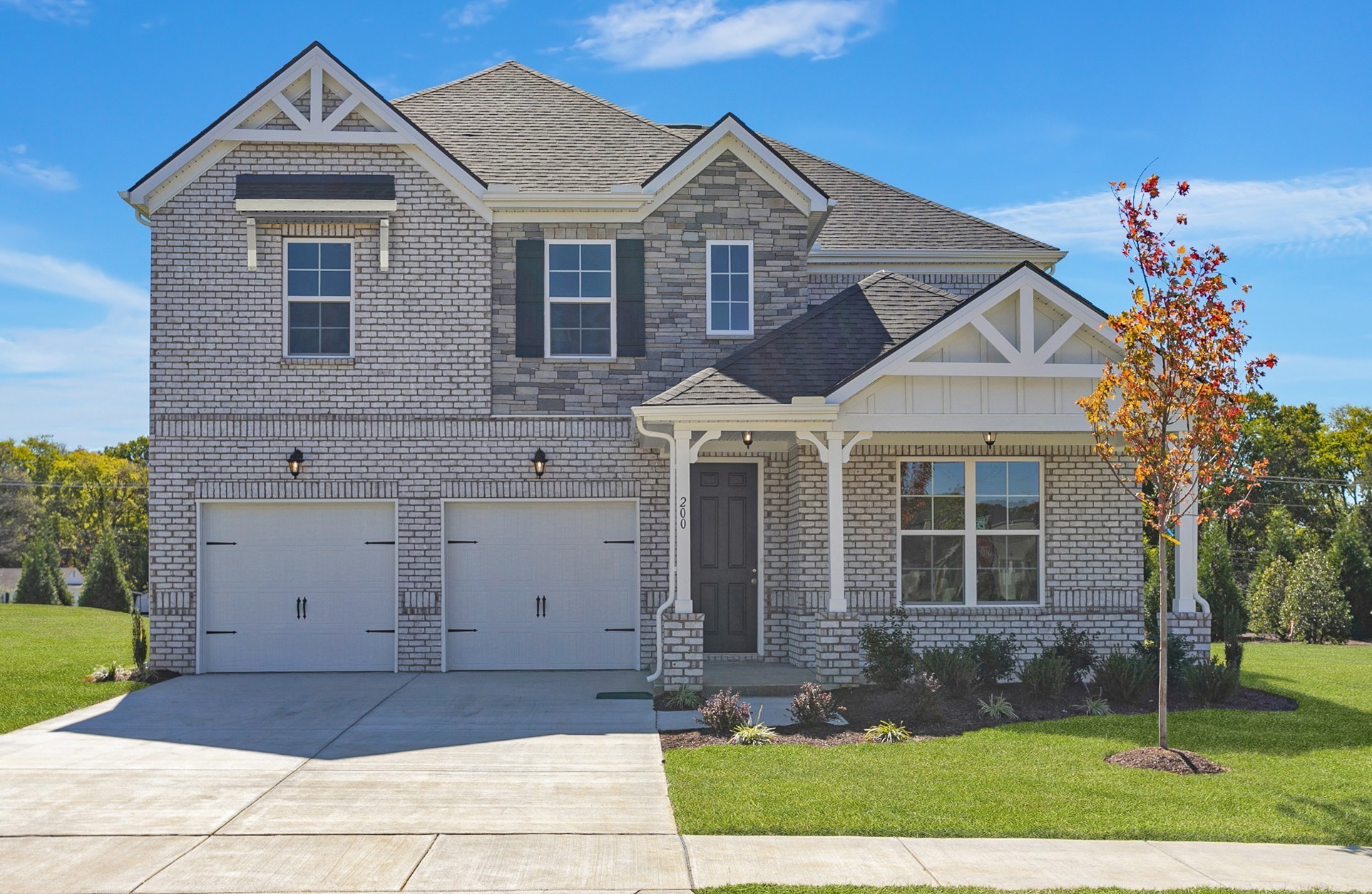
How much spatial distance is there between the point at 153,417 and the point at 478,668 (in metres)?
5.10

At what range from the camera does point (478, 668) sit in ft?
47.0

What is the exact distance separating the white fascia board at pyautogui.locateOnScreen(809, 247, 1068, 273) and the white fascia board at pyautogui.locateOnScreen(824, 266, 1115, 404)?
451cm

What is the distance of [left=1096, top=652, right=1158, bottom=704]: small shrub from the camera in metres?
11.4

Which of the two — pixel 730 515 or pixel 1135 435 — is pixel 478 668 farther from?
pixel 1135 435

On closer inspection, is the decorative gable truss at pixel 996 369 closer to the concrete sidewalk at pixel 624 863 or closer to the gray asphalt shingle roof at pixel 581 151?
the gray asphalt shingle roof at pixel 581 151

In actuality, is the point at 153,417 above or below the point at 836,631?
above

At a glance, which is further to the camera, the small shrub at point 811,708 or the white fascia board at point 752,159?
the white fascia board at point 752,159

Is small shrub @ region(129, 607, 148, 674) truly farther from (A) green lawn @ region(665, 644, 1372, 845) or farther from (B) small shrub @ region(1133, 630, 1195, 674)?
(B) small shrub @ region(1133, 630, 1195, 674)

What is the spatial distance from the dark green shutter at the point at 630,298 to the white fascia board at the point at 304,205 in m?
3.13

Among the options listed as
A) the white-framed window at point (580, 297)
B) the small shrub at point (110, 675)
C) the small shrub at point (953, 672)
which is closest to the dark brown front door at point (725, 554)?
the white-framed window at point (580, 297)

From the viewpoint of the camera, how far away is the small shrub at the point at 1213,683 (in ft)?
37.8

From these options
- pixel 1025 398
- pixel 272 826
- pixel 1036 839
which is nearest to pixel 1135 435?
pixel 1025 398

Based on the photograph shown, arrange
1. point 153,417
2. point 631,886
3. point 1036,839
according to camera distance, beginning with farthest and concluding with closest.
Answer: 1. point 153,417
2. point 1036,839
3. point 631,886

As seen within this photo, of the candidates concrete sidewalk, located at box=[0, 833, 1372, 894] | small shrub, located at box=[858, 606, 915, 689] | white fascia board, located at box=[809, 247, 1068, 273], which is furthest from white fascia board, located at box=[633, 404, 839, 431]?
concrete sidewalk, located at box=[0, 833, 1372, 894]
